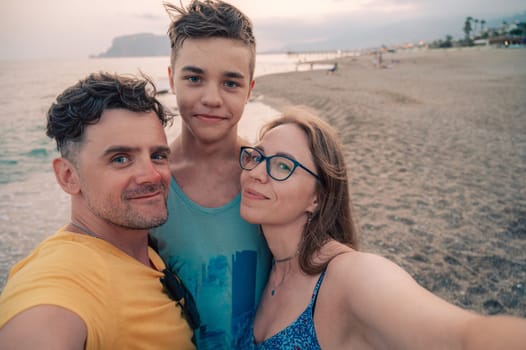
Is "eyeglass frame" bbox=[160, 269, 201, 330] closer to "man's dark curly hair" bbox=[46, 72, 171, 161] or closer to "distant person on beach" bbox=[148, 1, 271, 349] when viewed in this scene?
"distant person on beach" bbox=[148, 1, 271, 349]

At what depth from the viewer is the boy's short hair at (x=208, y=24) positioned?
2.50m

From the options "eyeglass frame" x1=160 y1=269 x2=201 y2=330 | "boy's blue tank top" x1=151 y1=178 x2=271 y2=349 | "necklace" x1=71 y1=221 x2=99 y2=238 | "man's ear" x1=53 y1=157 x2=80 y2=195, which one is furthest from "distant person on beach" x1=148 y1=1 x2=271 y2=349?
"man's ear" x1=53 y1=157 x2=80 y2=195

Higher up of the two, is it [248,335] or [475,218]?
[248,335]

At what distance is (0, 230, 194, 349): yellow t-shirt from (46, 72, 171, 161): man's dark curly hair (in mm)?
556

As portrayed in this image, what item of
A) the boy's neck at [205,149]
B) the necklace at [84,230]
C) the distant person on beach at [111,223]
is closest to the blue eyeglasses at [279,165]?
the boy's neck at [205,149]

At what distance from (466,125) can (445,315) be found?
45.4 ft

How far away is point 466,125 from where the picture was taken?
1281 cm

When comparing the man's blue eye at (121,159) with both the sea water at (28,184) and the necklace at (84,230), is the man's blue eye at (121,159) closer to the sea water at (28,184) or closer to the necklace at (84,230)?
the necklace at (84,230)

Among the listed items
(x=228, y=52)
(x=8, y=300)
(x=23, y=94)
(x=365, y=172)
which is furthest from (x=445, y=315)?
(x=23, y=94)

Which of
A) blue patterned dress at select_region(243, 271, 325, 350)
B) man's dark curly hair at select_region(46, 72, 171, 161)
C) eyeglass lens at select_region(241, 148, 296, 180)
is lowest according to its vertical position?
blue patterned dress at select_region(243, 271, 325, 350)

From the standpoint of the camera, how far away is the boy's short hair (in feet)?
8.20

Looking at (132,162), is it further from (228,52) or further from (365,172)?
(365,172)

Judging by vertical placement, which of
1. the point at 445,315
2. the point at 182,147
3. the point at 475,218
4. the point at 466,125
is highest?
the point at 182,147

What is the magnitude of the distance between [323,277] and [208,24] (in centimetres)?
198
